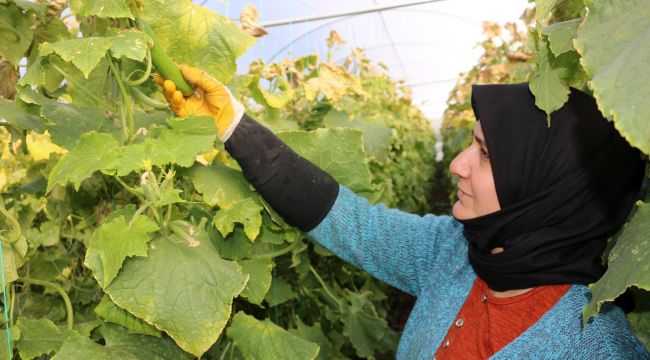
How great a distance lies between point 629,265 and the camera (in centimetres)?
69

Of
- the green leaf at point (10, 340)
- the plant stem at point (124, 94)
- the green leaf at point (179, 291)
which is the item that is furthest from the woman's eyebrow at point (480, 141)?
the green leaf at point (10, 340)

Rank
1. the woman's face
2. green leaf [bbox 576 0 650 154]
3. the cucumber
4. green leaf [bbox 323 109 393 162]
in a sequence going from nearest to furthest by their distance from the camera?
green leaf [bbox 576 0 650 154] < the cucumber < the woman's face < green leaf [bbox 323 109 393 162]

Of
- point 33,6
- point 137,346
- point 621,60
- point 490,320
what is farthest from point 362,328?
point 621,60

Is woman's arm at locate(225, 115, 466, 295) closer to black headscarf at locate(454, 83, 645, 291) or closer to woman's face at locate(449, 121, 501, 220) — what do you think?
woman's face at locate(449, 121, 501, 220)

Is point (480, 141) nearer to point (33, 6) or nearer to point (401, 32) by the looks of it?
point (33, 6)

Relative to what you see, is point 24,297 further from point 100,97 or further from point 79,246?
point 100,97

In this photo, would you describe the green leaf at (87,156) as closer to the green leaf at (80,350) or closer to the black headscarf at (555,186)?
the green leaf at (80,350)

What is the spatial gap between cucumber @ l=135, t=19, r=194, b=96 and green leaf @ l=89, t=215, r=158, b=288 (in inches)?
13.3

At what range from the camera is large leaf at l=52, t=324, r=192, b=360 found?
3.28 ft

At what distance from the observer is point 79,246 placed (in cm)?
179

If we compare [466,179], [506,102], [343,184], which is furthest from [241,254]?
[506,102]

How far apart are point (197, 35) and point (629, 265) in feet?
2.96

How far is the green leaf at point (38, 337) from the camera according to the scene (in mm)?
1030

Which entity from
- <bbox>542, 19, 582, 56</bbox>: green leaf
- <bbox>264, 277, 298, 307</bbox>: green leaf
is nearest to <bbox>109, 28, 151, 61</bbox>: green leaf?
<bbox>542, 19, 582, 56</bbox>: green leaf
